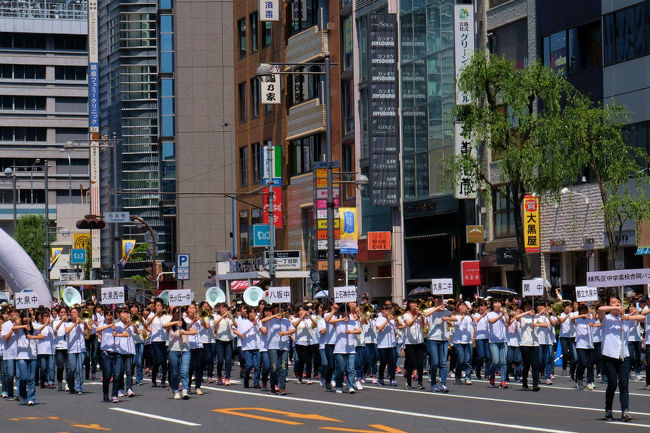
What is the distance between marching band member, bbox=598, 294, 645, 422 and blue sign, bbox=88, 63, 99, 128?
338 feet

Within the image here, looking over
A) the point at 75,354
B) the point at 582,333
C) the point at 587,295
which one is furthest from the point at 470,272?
the point at 75,354

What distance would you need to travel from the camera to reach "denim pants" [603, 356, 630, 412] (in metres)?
19.7

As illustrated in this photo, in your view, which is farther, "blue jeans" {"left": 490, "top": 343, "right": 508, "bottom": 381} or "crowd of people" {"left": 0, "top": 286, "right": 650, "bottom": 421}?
"blue jeans" {"left": 490, "top": 343, "right": 508, "bottom": 381}

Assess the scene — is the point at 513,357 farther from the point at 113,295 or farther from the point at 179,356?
the point at 113,295

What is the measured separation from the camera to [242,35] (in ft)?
245

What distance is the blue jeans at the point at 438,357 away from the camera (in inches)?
1046

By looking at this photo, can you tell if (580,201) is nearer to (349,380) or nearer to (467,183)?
(467,183)

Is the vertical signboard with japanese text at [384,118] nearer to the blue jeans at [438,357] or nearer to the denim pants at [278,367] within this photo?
the denim pants at [278,367]

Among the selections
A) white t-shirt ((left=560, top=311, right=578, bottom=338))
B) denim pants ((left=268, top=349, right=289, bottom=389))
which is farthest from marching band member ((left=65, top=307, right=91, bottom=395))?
white t-shirt ((left=560, top=311, right=578, bottom=338))

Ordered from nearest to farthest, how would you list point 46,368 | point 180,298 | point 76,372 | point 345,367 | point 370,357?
point 345,367, point 76,372, point 46,368, point 180,298, point 370,357

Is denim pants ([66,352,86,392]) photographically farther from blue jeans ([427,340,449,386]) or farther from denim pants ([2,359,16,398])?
blue jeans ([427,340,449,386])

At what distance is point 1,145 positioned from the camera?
5640 inches

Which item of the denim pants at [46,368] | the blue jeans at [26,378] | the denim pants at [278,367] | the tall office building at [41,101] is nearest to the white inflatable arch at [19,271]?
the denim pants at [46,368]

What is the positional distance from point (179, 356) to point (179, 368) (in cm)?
27
